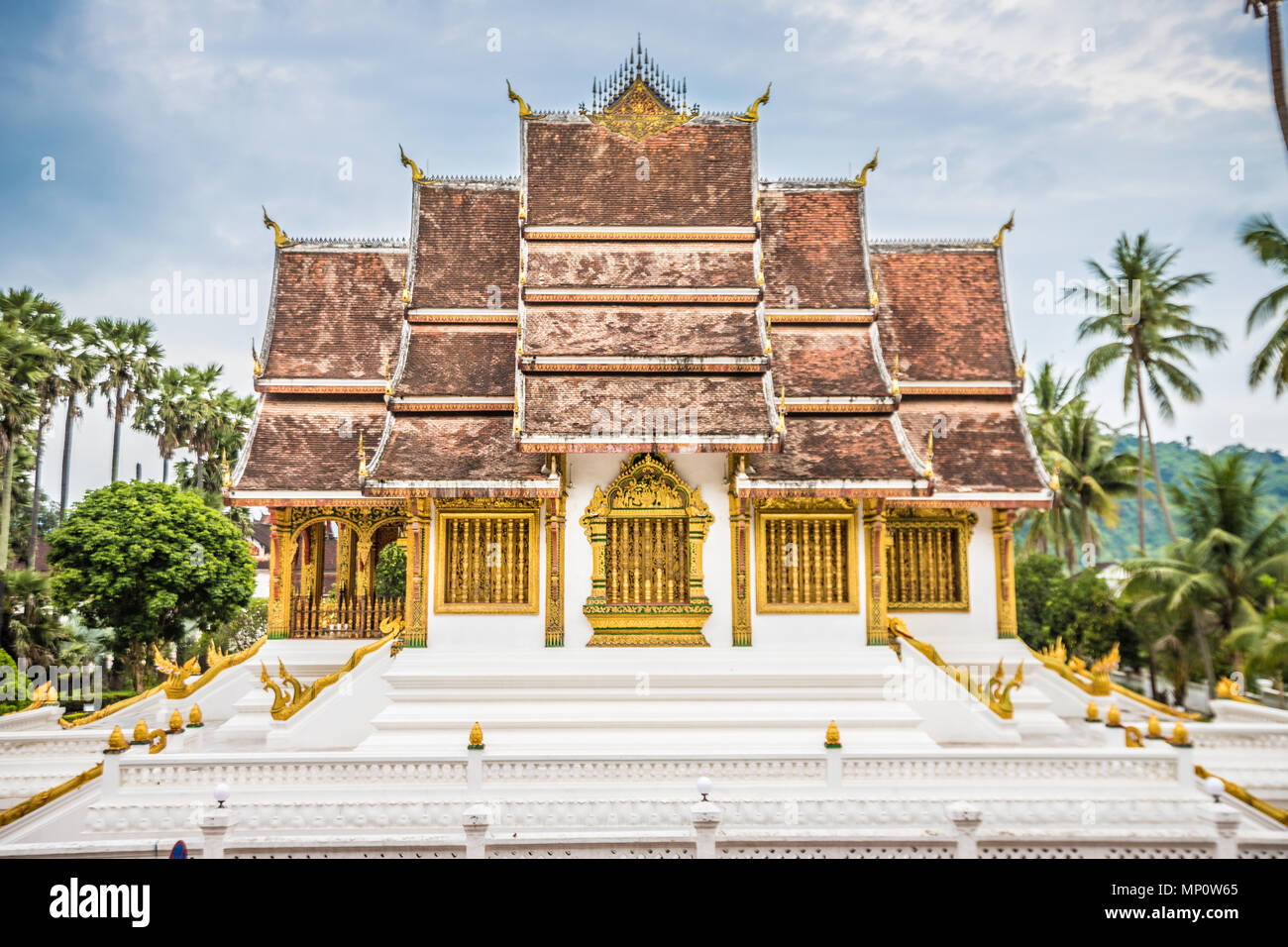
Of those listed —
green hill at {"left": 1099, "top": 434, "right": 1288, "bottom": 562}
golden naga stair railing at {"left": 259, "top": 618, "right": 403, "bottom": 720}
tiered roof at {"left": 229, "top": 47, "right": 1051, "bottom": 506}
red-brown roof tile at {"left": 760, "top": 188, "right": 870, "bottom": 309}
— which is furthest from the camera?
green hill at {"left": 1099, "top": 434, "right": 1288, "bottom": 562}

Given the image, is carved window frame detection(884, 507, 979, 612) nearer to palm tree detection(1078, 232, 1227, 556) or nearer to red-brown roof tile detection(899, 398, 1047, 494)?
red-brown roof tile detection(899, 398, 1047, 494)

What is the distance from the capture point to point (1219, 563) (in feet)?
66.4

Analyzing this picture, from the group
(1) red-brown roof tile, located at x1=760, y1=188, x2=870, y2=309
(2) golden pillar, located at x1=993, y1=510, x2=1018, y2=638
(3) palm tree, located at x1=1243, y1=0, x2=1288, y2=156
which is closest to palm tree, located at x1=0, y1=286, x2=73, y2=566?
(1) red-brown roof tile, located at x1=760, y1=188, x2=870, y2=309

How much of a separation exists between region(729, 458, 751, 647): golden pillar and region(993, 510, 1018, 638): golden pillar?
491cm

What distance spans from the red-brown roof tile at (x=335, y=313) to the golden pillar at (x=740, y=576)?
7.11m


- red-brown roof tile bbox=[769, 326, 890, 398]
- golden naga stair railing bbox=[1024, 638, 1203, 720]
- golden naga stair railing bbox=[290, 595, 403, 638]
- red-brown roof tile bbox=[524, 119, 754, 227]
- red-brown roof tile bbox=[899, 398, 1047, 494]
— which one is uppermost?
red-brown roof tile bbox=[524, 119, 754, 227]

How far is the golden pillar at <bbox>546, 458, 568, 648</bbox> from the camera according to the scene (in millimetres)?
13547

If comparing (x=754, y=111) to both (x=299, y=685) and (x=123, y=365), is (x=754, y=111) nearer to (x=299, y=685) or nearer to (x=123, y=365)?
(x=299, y=685)

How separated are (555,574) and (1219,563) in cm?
1640

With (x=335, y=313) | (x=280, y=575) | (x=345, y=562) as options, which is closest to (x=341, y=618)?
(x=280, y=575)

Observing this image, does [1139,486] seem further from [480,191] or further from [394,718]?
[394,718]

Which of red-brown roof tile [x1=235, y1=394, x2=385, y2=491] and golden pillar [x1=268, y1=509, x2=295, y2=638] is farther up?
red-brown roof tile [x1=235, y1=394, x2=385, y2=491]
